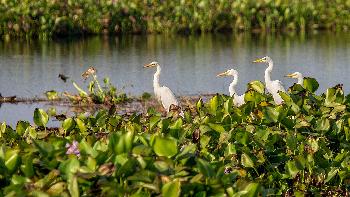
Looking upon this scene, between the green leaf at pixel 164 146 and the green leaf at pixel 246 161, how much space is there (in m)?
1.33

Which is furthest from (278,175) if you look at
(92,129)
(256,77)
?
(256,77)

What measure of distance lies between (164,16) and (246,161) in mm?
18647

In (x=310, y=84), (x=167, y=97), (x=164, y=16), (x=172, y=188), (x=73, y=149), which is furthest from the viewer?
(x=164, y=16)

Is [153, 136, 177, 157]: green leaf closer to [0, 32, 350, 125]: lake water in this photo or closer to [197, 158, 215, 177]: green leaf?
[197, 158, 215, 177]: green leaf

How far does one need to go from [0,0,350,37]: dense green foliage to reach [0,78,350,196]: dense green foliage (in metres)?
Result: 15.5

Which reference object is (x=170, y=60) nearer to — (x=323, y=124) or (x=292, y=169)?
(x=323, y=124)

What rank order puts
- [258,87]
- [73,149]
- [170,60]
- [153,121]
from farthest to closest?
[170,60] < [258,87] < [153,121] < [73,149]

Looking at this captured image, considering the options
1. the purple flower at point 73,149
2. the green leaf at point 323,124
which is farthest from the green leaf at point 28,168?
the green leaf at point 323,124

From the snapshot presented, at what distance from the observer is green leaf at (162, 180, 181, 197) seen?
420 centimetres

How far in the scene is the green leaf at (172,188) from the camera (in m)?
4.20

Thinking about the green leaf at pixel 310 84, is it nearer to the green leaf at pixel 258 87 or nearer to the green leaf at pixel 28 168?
the green leaf at pixel 258 87

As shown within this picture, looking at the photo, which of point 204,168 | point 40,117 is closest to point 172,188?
point 204,168

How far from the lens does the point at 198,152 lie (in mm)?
5621

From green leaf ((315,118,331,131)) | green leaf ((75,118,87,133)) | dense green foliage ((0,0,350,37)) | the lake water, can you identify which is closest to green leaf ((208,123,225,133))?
green leaf ((315,118,331,131))
